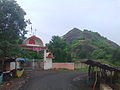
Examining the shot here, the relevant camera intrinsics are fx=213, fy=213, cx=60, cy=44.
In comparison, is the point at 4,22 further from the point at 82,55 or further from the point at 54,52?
the point at 82,55

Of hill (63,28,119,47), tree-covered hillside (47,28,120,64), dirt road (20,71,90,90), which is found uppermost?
hill (63,28,119,47)

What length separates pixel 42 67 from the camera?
36.8 meters

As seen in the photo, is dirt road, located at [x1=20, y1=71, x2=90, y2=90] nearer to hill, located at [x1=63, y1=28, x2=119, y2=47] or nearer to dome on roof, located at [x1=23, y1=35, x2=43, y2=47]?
dome on roof, located at [x1=23, y1=35, x2=43, y2=47]

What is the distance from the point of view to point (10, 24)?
71.2ft

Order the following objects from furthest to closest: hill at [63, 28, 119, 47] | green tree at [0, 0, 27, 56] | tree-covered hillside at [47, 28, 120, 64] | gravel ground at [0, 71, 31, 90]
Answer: hill at [63, 28, 119, 47], tree-covered hillside at [47, 28, 120, 64], green tree at [0, 0, 27, 56], gravel ground at [0, 71, 31, 90]

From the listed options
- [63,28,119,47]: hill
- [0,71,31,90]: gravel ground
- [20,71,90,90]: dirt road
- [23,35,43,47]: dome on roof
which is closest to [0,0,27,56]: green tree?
[0,71,31,90]: gravel ground

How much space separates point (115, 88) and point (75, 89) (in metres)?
3.37

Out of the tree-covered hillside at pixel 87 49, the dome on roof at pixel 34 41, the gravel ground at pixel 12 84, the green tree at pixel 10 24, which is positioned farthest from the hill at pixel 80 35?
the gravel ground at pixel 12 84

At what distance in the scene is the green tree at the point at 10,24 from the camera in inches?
808

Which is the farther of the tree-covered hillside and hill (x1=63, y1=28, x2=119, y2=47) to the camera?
hill (x1=63, y1=28, x2=119, y2=47)

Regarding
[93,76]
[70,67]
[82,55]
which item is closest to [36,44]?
[70,67]

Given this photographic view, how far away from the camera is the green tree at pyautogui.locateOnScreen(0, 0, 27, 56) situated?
2052 cm

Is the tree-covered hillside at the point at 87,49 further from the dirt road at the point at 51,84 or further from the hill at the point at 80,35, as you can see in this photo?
the dirt road at the point at 51,84

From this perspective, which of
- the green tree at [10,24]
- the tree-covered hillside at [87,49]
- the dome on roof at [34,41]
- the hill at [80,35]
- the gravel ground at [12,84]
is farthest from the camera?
the hill at [80,35]
